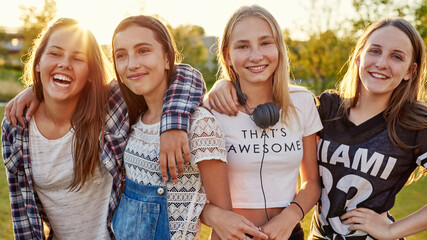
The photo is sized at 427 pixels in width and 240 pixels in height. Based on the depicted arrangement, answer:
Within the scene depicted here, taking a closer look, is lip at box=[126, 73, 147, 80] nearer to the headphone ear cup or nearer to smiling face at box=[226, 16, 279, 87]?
smiling face at box=[226, 16, 279, 87]

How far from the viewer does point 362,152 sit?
2.48 m

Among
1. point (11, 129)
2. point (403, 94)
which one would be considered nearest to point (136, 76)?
point (11, 129)

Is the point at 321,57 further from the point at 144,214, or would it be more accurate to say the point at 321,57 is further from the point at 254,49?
the point at 144,214

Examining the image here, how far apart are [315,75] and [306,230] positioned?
8.94m

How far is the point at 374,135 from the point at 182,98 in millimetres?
1262

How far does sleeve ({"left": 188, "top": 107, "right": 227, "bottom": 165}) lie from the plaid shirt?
0.66ft

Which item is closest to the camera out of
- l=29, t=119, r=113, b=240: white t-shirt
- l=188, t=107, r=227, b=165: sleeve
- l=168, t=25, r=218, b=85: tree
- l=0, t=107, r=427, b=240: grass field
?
l=188, t=107, r=227, b=165: sleeve

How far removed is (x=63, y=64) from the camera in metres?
2.63

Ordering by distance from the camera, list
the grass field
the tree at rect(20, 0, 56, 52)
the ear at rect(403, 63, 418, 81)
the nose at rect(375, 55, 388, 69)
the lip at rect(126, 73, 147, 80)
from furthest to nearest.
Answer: the tree at rect(20, 0, 56, 52) → the grass field → the ear at rect(403, 63, 418, 81) → the nose at rect(375, 55, 388, 69) → the lip at rect(126, 73, 147, 80)

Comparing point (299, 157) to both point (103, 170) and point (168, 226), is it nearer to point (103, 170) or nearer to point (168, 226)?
point (168, 226)

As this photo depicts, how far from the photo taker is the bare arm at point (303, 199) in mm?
2285

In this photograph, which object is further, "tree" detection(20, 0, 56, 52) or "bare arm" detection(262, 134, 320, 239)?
"tree" detection(20, 0, 56, 52)

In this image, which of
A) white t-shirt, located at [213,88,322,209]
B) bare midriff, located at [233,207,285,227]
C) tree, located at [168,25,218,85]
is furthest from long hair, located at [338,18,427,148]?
tree, located at [168,25,218,85]

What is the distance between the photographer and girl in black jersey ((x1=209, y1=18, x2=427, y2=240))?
244 centimetres
